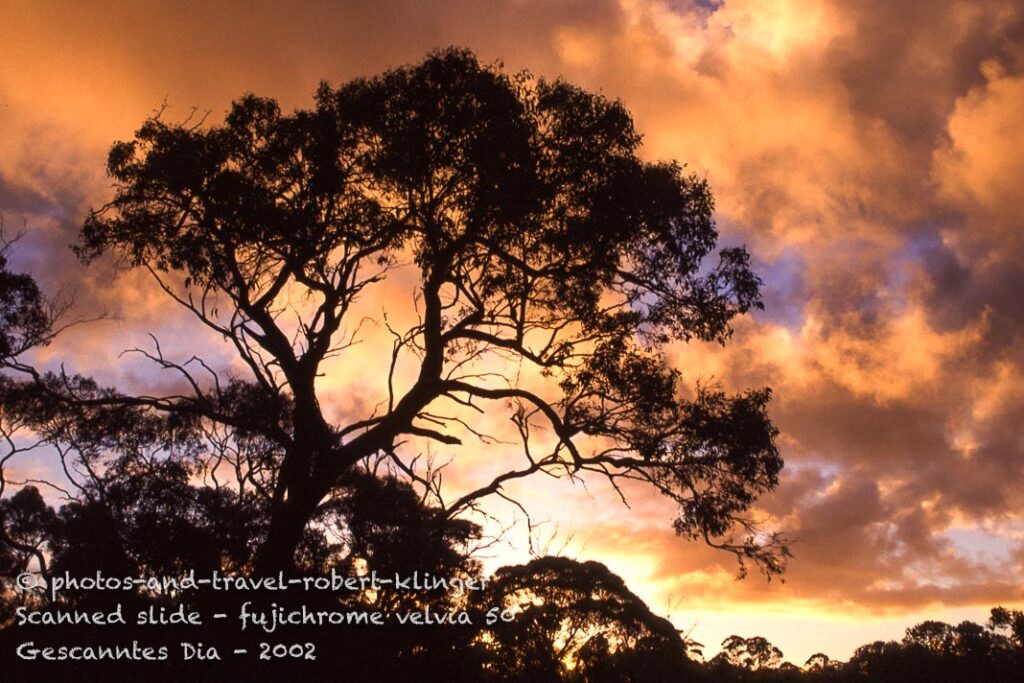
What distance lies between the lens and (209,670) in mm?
12703

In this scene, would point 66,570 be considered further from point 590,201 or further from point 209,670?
point 590,201

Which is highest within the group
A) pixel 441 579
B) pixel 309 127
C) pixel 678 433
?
pixel 309 127

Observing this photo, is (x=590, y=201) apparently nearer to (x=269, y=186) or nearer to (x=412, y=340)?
(x=412, y=340)

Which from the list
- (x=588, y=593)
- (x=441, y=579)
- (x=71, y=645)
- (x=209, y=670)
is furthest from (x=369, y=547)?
(x=588, y=593)

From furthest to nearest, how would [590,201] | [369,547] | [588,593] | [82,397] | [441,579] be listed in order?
1. [588,593]
2. [82,397]
3. [369,547]
4. [590,201]
5. [441,579]

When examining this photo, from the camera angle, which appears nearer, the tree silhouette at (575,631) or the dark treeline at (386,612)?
the dark treeline at (386,612)

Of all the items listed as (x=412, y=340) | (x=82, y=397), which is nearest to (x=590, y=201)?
(x=412, y=340)

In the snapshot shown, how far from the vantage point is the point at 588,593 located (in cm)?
2372

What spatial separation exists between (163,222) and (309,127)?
3228mm

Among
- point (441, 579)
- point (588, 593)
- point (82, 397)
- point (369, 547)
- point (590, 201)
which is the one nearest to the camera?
point (441, 579)

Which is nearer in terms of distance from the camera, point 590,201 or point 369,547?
point 590,201

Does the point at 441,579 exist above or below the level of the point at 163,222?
below

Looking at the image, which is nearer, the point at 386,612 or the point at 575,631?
the point at 386,612

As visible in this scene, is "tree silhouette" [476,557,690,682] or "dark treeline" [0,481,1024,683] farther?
"tree silhouette" [476,557,690,682]
